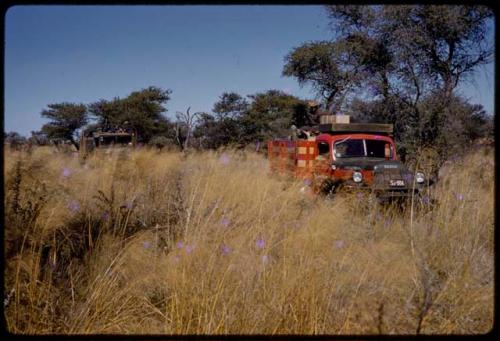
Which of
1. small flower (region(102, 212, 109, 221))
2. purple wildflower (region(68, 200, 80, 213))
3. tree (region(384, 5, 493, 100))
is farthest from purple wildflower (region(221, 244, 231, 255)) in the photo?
tree (region(384, 5, 493, 100))

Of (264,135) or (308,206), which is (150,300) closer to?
(308,206)

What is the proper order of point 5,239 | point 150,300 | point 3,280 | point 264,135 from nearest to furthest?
point 3,280 → point 5,239 → point 150,300 → point 264,135

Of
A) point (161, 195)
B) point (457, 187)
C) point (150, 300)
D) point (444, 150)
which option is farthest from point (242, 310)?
point (444, 150)

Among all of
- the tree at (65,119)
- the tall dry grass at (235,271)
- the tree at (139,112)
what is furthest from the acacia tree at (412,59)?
the tree at (65,119)

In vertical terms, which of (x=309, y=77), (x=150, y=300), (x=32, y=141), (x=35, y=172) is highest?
(x=309, y=77)

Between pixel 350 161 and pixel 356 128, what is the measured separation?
0.84m

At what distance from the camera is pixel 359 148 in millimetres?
6293

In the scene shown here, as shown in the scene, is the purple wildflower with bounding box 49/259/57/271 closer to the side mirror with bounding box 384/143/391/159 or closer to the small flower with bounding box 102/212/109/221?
the small flower with bounding box 102/212/109/221

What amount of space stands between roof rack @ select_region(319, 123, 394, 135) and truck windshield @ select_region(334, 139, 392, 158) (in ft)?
0.71

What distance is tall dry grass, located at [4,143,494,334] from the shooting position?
2115mm

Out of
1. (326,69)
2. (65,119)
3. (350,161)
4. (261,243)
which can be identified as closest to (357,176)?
(350,161)

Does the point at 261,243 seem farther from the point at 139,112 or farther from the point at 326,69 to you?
the point at 139,112

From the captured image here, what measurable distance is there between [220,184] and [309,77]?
420 inches

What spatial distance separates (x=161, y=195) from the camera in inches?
163
